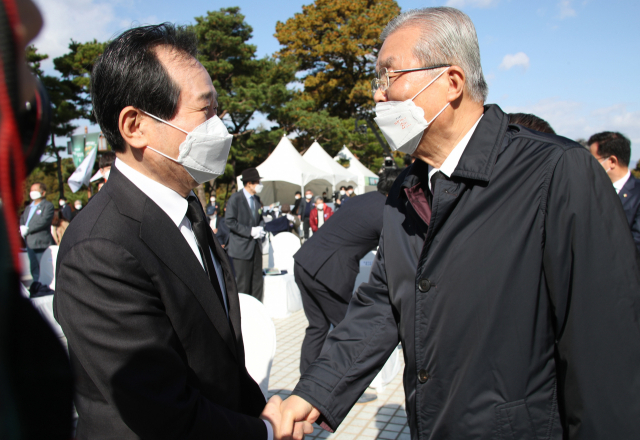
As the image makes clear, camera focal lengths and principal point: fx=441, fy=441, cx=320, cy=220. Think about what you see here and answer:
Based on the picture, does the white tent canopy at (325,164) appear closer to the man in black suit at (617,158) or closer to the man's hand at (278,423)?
the man in black suit at (617,158)

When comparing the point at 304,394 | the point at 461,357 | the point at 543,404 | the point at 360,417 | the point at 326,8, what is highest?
the point at 326,8

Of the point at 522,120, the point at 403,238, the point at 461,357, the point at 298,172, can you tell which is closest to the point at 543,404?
the point at 461,357

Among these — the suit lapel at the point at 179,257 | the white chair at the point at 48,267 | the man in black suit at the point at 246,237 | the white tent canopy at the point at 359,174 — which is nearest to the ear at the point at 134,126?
the suit lapel at the point at 179,257

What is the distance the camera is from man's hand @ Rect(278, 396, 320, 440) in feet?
5.63

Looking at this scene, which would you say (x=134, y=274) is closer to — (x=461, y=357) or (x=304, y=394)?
(x=304, y=394)

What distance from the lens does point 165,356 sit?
1242 millimetres

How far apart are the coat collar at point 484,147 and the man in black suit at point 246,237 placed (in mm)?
5041

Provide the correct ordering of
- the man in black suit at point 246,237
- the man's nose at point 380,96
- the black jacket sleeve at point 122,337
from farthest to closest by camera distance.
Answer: the man in black suit at point 246,237 < the man's nose at point 380,96 < the black jacket sleeve at point 122,337

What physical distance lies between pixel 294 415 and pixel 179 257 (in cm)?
81

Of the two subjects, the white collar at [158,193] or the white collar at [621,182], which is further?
the white collar at [621,182]

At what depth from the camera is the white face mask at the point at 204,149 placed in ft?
5.47

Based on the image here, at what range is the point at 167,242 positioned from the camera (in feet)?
4.62

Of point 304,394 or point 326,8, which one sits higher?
point 326,8

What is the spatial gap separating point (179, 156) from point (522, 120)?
2326 mm
